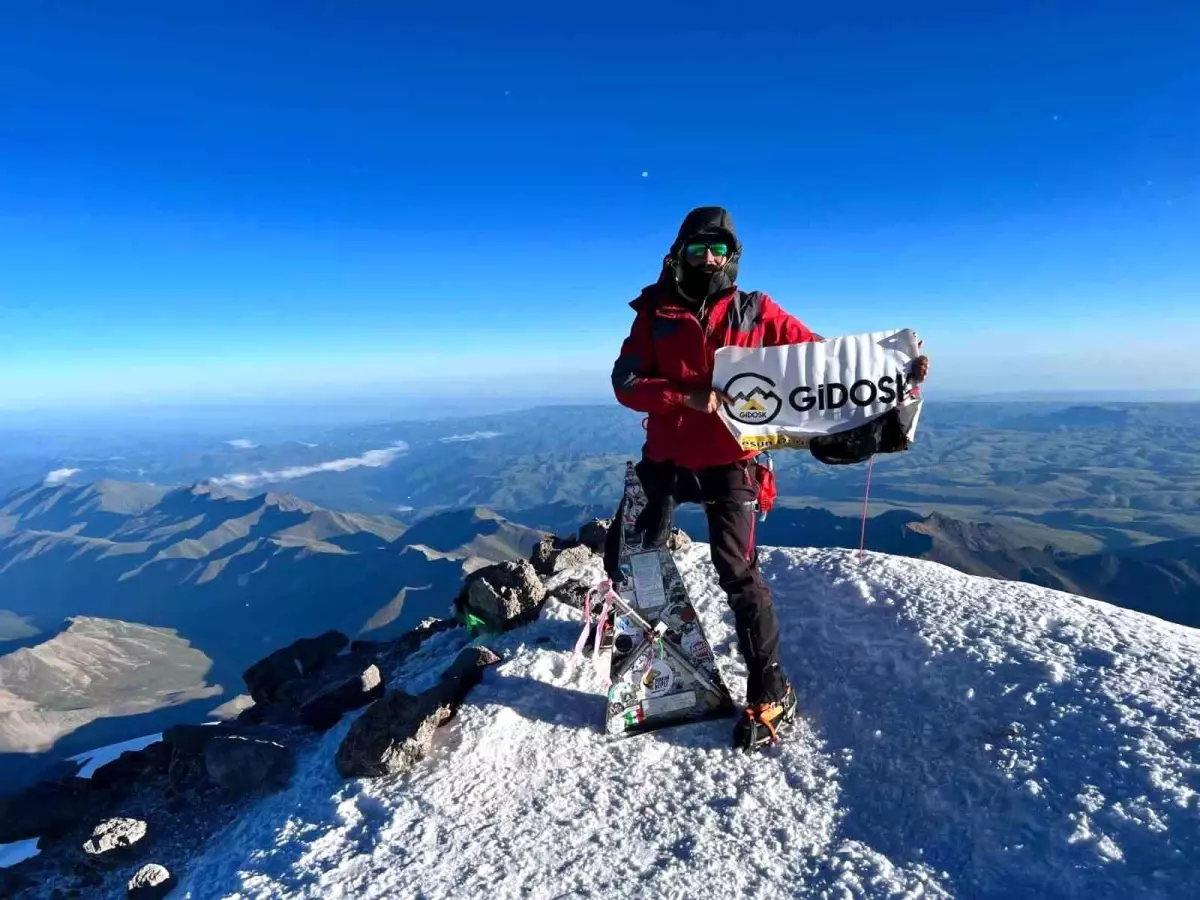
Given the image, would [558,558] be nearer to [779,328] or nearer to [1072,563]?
[779,328]

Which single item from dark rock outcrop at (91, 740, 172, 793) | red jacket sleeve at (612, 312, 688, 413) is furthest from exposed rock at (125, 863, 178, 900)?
red jacket sleeve at (612, 312, 688, 413)

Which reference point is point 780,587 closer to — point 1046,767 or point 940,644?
point 940,644

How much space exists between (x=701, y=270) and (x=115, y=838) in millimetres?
9694

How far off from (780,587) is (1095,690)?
4164 millimetres

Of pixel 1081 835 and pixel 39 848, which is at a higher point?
pixel 1081 835

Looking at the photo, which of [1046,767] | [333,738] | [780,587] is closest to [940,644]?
[1046,767]

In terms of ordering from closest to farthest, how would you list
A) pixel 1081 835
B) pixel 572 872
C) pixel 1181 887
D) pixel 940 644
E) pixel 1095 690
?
1. pixel 1181 887
2. pixel 1081 835
3. pixel 572 872
4. pixel 1095 690
5. pixel 940 644

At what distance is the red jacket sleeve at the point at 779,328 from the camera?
681cm

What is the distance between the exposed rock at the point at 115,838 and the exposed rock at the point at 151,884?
1265mm

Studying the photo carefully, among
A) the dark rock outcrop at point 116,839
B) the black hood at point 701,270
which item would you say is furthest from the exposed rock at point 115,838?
the black hood at point 701,270

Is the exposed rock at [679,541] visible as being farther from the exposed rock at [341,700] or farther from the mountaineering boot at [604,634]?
the exposed rock at [341,700]

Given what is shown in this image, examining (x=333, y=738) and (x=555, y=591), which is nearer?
(x=333, y=738)

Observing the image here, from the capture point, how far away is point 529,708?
7.39 meters

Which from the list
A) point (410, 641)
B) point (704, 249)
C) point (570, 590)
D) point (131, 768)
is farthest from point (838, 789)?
point (131, 768)
